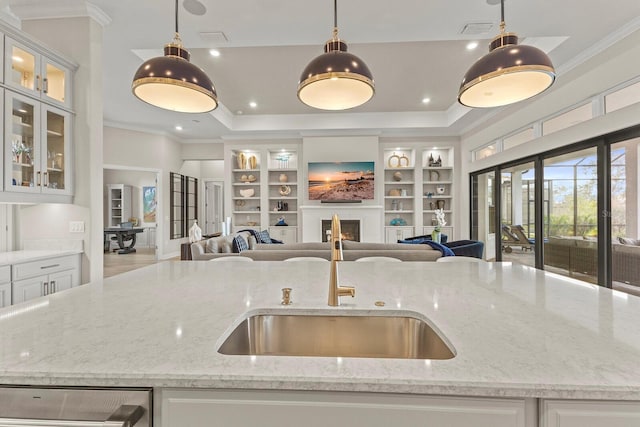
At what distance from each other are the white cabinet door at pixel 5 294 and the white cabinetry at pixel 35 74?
4.95ft

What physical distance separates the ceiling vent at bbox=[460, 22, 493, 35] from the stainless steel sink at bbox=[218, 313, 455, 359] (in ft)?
9.94

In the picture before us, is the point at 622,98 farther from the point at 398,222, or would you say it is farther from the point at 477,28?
the point at 398,222

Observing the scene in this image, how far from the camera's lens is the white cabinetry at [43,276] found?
7.29ft

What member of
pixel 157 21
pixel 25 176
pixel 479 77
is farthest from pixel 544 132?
pixel 25 176

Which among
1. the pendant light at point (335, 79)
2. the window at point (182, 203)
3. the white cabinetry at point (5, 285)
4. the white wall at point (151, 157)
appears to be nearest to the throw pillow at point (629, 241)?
the pendant light at point (335, 79)

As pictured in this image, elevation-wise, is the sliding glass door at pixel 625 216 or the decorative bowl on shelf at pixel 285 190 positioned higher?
the decorative bowl on shelf at pixel 285 190

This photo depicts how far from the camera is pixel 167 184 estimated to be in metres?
7.05

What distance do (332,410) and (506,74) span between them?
1.53m

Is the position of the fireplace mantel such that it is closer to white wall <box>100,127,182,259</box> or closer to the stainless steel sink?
white wall <box>100,127,182,259</box>

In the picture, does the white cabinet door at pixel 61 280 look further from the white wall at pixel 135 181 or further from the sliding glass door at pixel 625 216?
the white wall at pixel 135 181

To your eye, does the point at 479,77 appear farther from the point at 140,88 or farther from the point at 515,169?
the point at 515,169

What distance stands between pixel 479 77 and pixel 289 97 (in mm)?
4528

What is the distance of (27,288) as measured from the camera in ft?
7.50

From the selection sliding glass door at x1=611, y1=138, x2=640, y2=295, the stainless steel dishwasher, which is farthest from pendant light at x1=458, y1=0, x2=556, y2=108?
sliding glass door at x1=611, y1=138, x2=640, y2=295
